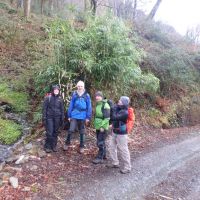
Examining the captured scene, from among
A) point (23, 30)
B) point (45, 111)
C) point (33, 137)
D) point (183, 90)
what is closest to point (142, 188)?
point (45, 111)

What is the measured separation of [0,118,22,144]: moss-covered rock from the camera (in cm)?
1005

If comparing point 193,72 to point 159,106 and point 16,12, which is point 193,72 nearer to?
point 159,106

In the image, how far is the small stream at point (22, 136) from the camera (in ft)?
30.1

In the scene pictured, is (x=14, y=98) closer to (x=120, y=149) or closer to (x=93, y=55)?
(x=93, y=55)

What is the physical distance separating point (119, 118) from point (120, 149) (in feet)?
2.57

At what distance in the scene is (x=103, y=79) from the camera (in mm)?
11219

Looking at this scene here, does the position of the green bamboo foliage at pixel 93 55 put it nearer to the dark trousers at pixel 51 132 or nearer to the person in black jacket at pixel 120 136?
the dark trousers at pixel 51 132

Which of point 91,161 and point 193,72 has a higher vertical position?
point 193,72

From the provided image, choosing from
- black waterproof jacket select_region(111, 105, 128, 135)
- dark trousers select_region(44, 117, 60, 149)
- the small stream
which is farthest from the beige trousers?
the small stream

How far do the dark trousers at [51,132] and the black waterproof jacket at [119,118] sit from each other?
1.64m

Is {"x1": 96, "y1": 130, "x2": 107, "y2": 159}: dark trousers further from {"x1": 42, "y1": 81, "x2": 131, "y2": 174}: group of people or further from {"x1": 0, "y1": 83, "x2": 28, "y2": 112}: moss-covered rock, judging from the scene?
{"x1": 0, "y1": 83, "x2": 28, "y2": 112}: moss-covered rock

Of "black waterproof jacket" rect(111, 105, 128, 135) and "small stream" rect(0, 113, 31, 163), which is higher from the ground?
"black waterproof jacket" rect(111, 105, 128, 135)

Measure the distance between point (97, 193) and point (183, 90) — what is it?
12.1m

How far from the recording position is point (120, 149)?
27.2 ft
